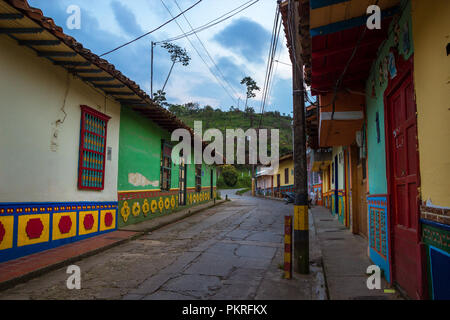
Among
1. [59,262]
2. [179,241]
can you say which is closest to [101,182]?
[179,241]

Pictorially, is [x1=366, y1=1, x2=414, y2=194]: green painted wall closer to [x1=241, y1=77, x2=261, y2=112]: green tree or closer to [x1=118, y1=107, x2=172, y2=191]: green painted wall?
[x1=118, y1=107, x2=172, y2=191]: green painted wall

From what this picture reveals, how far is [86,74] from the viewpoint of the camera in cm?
783

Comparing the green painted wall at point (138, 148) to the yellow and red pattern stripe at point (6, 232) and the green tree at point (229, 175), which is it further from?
the green tree at point (229, 175)

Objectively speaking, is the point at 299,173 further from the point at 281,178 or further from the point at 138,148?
the point at 281,178

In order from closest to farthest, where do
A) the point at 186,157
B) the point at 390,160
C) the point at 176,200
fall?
the point at 390,160 → the point at 176,200 → the point at 186,157

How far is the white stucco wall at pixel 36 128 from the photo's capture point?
5.95m

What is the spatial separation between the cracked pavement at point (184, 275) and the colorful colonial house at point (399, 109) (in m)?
1.43

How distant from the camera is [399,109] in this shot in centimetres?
462

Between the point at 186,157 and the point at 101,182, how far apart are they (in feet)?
26.4

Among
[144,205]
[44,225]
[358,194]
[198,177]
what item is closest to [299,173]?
[358,194]

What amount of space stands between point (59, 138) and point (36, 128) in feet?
2.40

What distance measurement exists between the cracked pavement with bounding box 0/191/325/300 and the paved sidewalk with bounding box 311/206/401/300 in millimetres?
229

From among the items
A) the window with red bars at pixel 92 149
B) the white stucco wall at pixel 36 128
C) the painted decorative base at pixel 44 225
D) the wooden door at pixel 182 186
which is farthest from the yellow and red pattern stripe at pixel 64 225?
the wooden door at pixel 182 186
